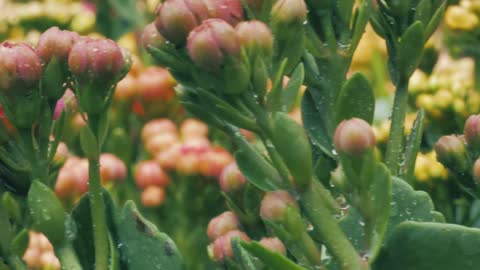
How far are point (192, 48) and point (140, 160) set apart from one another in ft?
3.69

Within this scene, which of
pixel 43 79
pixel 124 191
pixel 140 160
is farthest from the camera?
pixel 140 160

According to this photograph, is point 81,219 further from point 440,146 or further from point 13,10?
point 13,10

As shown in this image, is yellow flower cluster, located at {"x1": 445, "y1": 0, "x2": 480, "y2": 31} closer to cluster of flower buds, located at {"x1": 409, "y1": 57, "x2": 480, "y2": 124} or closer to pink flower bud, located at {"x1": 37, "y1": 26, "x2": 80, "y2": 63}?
cluster of flower buds, located at {"x1": 409, "y1": 57, "x2": 480, "y2": 124}

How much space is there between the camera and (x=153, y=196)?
1.49 metres

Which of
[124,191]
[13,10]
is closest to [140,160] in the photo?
[124,191]

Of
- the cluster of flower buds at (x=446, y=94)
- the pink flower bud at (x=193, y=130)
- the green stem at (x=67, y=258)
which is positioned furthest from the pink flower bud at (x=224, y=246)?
the pink flower bud at (x=193, y=130)

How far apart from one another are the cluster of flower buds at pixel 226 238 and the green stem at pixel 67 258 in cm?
11

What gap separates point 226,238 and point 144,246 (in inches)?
2.6

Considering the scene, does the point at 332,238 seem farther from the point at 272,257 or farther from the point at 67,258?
the point at 67,258

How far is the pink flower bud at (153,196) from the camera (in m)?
1.49

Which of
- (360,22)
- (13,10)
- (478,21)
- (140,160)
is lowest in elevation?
(140,160)

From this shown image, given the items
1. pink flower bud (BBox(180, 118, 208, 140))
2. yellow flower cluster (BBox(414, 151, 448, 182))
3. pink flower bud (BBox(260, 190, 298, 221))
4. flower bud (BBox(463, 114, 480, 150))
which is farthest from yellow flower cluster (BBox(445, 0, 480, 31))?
pink flower bud (BBox(260, 190, 298, 221))

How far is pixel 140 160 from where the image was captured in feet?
5.90

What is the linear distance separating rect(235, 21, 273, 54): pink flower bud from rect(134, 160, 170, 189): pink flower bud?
801 mm
